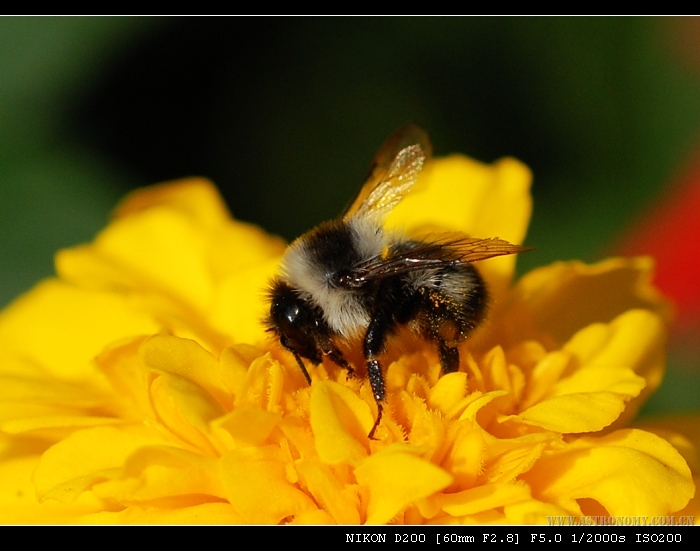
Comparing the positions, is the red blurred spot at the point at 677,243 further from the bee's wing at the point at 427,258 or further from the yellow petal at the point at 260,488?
the yellow petal at the point at 260,488

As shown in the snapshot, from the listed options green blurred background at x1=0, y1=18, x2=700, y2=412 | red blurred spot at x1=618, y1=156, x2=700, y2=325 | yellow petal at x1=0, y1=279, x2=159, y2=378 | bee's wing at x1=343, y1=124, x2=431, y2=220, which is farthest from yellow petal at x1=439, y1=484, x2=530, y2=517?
red blurred spot at x1=618, y1=156, x2=700, y2=325

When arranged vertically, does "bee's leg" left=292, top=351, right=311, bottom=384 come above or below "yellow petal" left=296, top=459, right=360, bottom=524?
above

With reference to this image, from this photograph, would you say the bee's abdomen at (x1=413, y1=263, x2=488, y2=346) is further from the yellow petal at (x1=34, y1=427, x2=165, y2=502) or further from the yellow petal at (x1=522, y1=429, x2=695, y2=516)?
the yellow petal at (x1=34, y1=427, x2=165, y2=502)

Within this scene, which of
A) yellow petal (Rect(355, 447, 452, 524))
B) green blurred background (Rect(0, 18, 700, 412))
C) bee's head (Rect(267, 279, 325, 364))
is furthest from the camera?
green blurred background (Rect(0, 18, 700, 412))

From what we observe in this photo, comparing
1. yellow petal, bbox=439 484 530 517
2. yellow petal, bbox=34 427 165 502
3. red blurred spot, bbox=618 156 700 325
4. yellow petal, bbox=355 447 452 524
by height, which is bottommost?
yellow petal, bbox=439 484 530 517

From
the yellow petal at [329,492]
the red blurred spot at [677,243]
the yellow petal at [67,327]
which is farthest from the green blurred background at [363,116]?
the yellow petal at [329,492]

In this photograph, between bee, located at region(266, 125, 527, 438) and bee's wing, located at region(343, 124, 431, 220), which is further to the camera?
bee's wing, located at region(343, 124, 431, 220)
